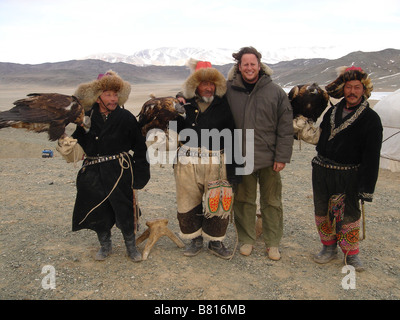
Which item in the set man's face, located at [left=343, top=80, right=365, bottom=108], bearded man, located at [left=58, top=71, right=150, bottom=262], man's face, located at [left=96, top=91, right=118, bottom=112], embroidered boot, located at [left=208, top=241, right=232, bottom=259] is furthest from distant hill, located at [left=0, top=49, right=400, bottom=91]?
man's face, located at [left=96, top=91, right=118, bottom=112]

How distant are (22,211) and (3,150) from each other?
6.30 meters

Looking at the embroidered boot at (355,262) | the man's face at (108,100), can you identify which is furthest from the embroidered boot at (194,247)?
the man's face at (108,100)

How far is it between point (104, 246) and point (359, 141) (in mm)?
2318

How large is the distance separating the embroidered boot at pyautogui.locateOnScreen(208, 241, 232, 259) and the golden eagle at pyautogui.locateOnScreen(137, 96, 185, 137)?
120 cm

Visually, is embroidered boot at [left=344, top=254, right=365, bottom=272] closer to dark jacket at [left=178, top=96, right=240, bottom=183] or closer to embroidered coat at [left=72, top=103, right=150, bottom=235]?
dark jacket at [left=178, top=96, right=240, bottom=183]

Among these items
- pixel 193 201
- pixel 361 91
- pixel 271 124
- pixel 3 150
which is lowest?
pixel 3 150

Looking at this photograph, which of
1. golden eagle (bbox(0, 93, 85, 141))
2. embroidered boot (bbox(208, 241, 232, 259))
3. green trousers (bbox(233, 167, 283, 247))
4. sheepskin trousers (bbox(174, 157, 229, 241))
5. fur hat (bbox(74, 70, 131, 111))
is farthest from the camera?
embroidered boot (bbox(208, 241, 232, 259))

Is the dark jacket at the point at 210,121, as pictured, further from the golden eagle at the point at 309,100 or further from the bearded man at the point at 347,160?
the bearded man at the point at 347,160

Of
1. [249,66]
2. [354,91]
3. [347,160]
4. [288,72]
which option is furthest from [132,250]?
[288,72]

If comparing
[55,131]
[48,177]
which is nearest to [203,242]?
[55,131]

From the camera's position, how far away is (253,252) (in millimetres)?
3393

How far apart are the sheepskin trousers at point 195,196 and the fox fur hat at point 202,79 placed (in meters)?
0.54

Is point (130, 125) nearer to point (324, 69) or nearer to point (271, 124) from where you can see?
point (271, 124)

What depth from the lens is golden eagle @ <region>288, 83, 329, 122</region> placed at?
2.95 m
